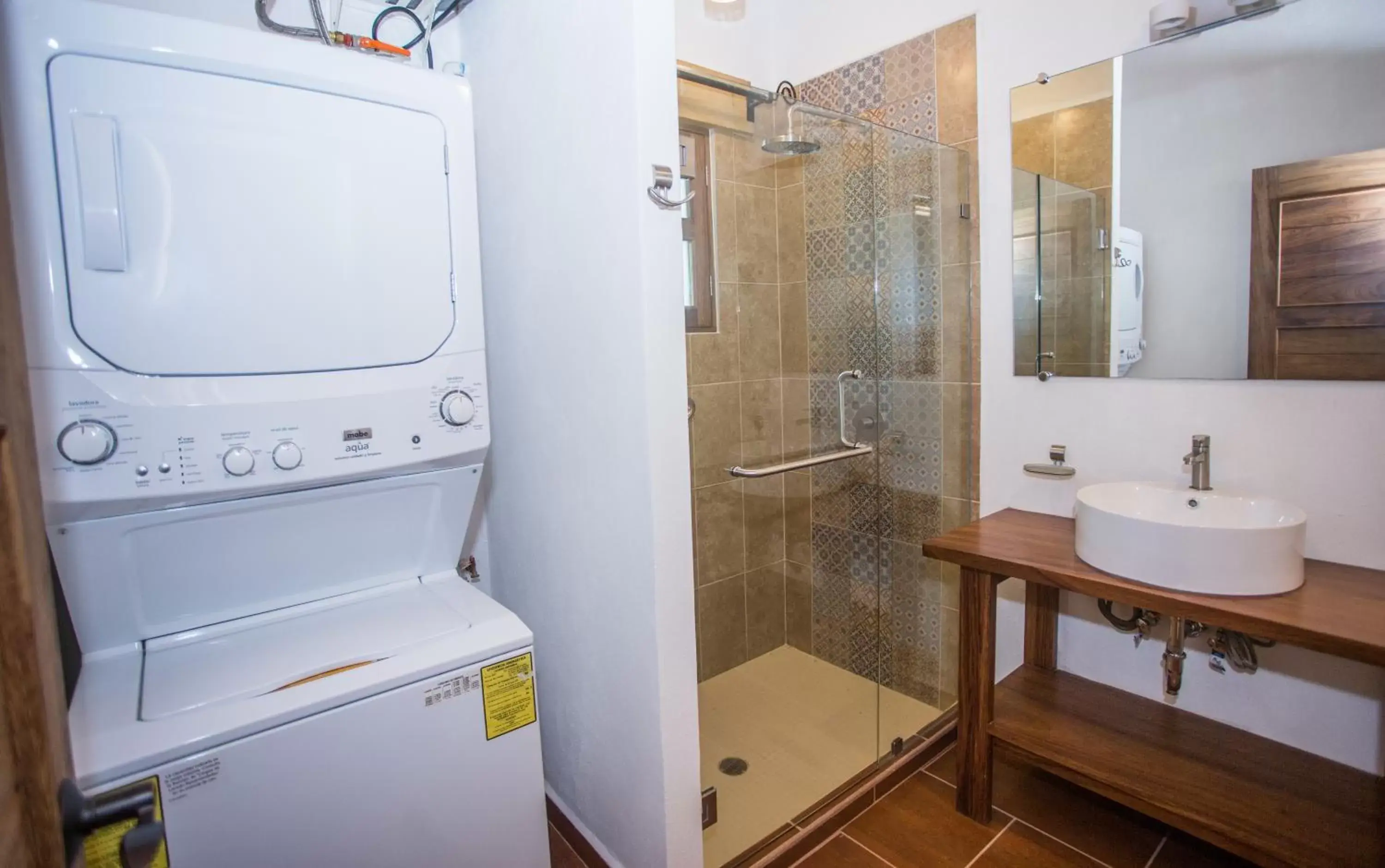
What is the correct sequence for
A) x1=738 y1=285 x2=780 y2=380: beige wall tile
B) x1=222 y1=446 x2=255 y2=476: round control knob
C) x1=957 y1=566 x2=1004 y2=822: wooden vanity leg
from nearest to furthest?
x1=222 y1=446 x2=255 y2=476: round control knob
x1=957 y1=566 x2=1004 y2=822: wooden vanity leg
x1=738 y1=285 x2=780 y2=380: beige wall tile

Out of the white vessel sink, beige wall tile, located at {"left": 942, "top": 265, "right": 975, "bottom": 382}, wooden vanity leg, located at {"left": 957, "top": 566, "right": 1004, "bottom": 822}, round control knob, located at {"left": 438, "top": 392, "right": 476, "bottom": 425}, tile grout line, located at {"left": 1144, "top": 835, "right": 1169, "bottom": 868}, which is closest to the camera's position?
the white vessel sink

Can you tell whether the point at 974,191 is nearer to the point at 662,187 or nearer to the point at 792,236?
the point at 792,236

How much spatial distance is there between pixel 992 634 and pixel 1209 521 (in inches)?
21.2

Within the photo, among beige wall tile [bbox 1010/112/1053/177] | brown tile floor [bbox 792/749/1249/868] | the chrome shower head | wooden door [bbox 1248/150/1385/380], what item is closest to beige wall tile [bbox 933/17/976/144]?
beige wall tile [bbox 1010/112/1053/177]

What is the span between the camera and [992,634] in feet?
5.57

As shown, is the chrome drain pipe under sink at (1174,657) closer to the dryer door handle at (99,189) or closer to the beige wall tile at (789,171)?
the beige wall tile at (789,171)

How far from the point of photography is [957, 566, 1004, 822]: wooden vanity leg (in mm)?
1688

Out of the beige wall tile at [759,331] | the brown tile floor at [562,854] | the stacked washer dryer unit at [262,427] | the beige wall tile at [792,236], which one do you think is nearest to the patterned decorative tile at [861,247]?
the beige wall tile at [792,236]

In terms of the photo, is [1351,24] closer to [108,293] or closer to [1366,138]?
[1366,138]

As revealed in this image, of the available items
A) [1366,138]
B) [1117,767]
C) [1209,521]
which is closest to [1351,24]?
[1366,138]

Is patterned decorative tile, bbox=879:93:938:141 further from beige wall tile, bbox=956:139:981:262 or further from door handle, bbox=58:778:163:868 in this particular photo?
door handle, bbox=58:778:163:868

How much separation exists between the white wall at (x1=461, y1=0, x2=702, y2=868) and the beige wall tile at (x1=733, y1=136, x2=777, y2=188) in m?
0.75

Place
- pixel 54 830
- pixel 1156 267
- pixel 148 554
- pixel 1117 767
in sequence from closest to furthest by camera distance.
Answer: pixel 54 830 < pixel 148 554 < pixel 1117 767 < pixel 1156 267

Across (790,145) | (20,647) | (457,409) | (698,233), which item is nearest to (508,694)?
(457,409)
